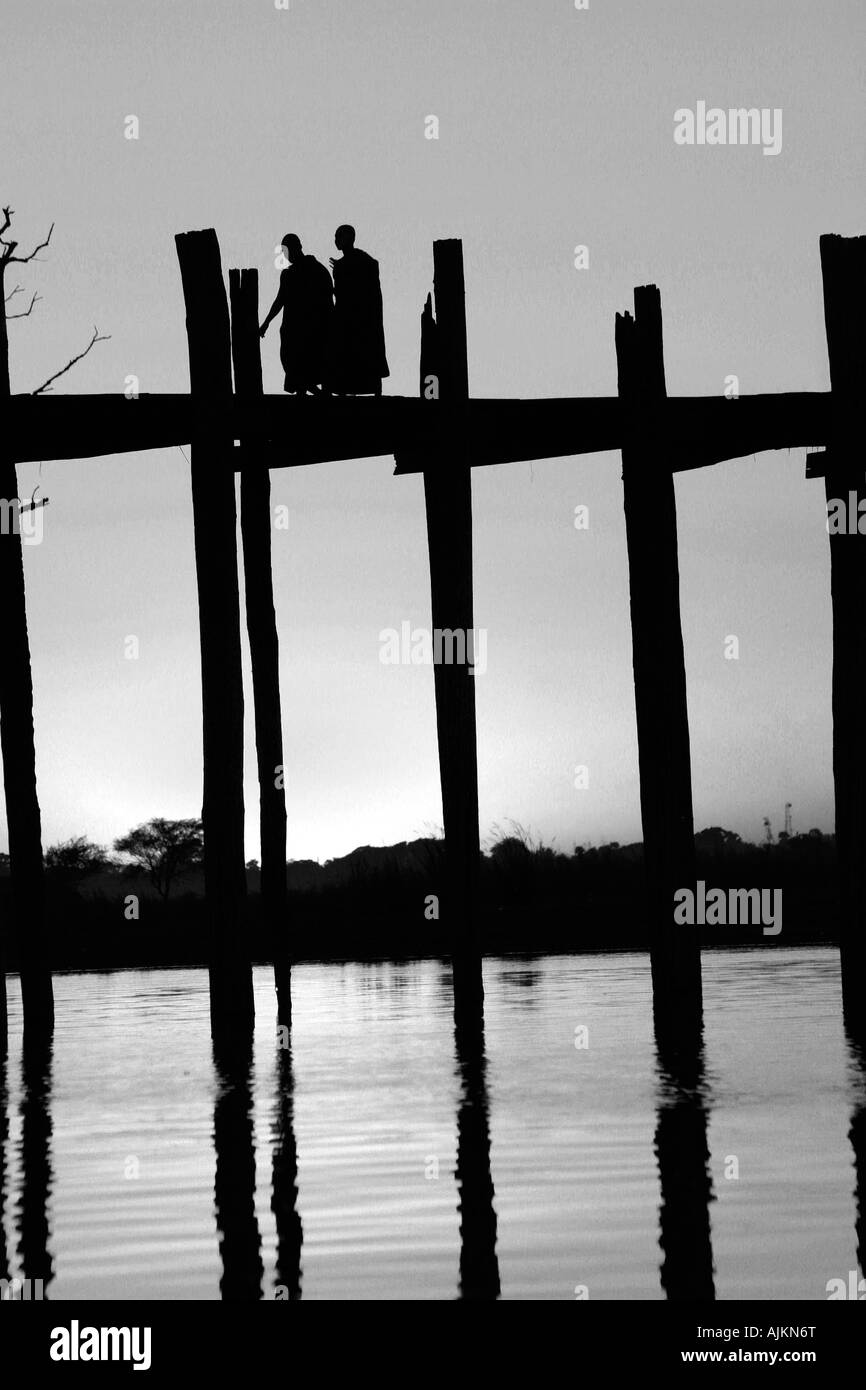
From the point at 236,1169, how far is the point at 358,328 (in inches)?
229

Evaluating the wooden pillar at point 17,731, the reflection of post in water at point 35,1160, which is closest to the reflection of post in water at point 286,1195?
the reflection of post in water at point 35,1160

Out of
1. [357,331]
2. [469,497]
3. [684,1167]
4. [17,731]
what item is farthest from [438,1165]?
[357,331]

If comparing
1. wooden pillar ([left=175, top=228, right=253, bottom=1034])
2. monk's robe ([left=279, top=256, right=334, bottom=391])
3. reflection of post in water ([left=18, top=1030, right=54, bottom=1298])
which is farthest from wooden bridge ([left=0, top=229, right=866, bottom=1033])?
reflection of post in water ([left=18, top=1030, right=54, bottom=1298])

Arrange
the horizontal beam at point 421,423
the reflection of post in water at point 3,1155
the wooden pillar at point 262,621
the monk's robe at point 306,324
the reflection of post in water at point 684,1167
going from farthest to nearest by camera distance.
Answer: the wooden pillar at point 262,621 → the monk's robe at point 306,324 → the horizontal beam at point 421,423 → the reflection of post in water at point 3,1155 → the reflection of post in water at point 684,1167

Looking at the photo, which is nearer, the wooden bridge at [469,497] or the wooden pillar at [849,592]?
the wooden bridge at [469,497]

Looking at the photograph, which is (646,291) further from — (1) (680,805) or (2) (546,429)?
(1) (680,805)

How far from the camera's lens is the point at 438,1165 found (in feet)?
25.3

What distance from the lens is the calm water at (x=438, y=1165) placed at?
571 cm

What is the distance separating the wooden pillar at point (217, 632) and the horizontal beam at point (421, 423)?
0.22 m

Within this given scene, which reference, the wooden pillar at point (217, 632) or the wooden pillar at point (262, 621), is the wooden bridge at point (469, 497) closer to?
the wooden pillar at point (217, 632)

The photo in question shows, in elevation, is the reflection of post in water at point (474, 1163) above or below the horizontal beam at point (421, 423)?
below

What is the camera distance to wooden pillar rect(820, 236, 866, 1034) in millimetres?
10445
